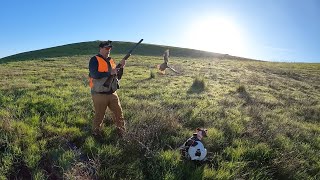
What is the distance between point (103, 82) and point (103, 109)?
0.72 m

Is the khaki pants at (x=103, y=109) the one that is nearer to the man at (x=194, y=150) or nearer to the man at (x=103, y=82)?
the man at (x=103, y=82)

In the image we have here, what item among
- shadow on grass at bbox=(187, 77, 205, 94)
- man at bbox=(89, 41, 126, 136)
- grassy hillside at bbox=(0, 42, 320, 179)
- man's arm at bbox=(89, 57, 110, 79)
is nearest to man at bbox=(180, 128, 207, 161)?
grassy hillside at bbox=(0, 42, 320, 179)

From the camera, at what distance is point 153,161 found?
729 centimetres

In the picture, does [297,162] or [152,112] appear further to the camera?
[152,112]

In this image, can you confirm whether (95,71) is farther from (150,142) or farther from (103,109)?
(150,142)

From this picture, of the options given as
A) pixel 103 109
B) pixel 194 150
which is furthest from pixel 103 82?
pixel 194 150

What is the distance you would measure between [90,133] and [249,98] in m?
9.09

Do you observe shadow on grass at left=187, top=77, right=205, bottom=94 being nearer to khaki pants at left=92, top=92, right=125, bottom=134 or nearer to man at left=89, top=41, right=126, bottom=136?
khaki pants at left=92, top=92, right=125, bottom=134

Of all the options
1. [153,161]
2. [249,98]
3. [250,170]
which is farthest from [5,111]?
[249,98]

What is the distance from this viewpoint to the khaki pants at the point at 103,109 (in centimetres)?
820

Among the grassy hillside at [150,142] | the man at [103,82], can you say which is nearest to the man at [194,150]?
the grassy hillside at [150,142]

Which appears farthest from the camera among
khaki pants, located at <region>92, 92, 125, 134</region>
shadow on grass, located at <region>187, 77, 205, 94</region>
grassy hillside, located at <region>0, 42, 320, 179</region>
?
shadow on grass, located at <region>187, 77, 205, 94</region>

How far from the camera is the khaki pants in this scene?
26.9 ft

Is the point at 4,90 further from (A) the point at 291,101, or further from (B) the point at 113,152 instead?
(A) the point at 291,101
